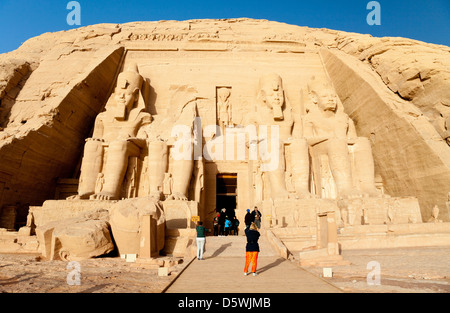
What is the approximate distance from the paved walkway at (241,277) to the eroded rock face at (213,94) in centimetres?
286

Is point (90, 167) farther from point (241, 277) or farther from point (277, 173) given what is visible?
point (241, 277)

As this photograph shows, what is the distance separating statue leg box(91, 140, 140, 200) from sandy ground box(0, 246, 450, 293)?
A: 2.66 m

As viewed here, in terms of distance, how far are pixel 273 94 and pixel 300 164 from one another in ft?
7.19

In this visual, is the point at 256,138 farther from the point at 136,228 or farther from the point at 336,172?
the point at 136,228

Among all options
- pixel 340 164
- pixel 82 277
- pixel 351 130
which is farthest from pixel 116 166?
pixel 351 130

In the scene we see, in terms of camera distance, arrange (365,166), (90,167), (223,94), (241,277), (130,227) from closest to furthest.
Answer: (241,277), (130,227), (90,167), (365,166), (223,94)

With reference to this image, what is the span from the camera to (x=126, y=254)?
16.2 feet

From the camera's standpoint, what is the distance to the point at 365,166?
297 inches

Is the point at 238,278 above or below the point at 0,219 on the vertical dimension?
below

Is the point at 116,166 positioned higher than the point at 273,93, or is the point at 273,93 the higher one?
the point at 273,93

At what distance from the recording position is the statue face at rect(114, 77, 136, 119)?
8.30m
